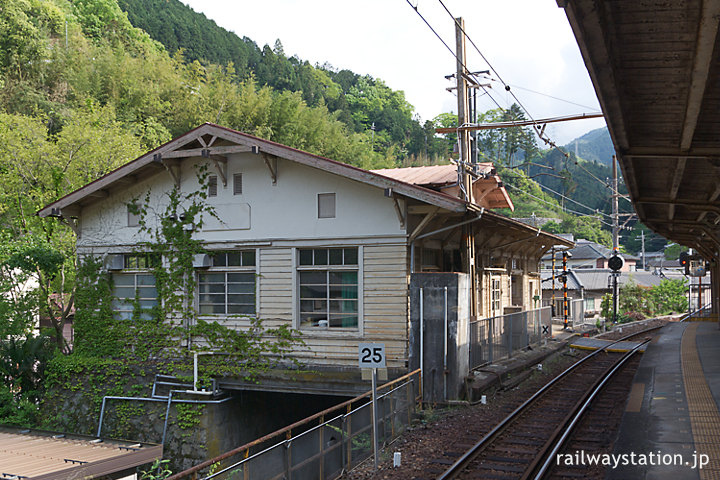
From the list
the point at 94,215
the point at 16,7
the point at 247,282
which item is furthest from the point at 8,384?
the point at 16,7

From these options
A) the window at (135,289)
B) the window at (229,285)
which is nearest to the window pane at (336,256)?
the window at (229,285)

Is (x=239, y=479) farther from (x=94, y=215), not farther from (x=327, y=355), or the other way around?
(x=94, y=215)

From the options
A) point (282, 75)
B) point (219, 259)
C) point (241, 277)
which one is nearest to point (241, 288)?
point (241, 277)

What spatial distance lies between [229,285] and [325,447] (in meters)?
7.21

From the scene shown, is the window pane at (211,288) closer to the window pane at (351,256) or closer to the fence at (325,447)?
the window pane at (351,256)

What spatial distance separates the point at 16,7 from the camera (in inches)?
1483

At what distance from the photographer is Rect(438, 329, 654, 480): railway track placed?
8.55m

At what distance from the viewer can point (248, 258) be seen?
50.3ft

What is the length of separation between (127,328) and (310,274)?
17.6 feet

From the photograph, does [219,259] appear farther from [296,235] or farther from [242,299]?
[296,235]

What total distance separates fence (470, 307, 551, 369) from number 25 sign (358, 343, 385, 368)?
18.0ft

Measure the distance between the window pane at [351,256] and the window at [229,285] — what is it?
247cm

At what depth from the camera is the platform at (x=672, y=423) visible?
6.25m

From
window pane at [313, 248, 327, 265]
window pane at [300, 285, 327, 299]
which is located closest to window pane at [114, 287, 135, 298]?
window pane at [300, 285, 327, 299]
